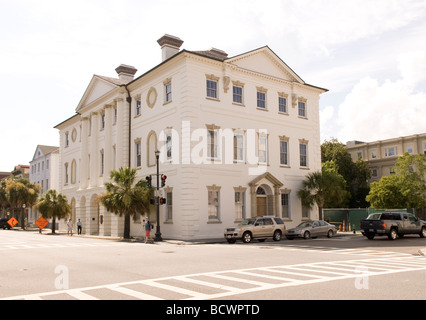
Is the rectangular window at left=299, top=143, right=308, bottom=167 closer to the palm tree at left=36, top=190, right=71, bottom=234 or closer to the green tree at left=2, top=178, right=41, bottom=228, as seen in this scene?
the palm tree at left=36, top=190, right=71, bottom=234

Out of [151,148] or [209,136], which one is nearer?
[209,136]

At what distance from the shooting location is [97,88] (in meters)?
43.9


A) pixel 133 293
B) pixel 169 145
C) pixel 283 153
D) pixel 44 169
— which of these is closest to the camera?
pixel 133 293

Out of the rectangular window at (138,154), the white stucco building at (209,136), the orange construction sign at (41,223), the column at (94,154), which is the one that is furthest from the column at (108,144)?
the orange construction sign at (41,223)

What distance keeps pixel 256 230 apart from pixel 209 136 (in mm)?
8290

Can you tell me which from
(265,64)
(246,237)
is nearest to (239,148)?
(265,64)

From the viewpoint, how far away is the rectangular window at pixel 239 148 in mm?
33062

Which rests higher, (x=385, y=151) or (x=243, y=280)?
(x=385, y=151)

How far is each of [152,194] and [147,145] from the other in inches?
185

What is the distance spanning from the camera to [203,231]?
30188mm

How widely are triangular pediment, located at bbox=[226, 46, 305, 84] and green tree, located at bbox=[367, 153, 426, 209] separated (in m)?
22.4

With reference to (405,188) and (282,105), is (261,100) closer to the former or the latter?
(282,105)

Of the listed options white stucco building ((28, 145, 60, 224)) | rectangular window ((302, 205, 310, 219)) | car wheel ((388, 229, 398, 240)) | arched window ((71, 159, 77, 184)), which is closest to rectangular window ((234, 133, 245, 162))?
rectangular window ((302, 205, 310, 219))
